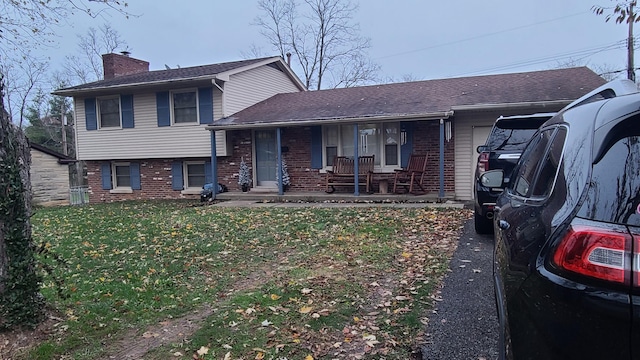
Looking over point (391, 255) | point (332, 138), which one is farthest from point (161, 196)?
point (391, 255)

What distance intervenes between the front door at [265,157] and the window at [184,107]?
7.50 ft

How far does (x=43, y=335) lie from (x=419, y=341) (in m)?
3.05

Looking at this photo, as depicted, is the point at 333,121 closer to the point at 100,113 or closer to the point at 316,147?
the point at 316,147

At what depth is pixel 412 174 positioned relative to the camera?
11.7 m

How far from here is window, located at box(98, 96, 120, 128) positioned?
15.8 meters

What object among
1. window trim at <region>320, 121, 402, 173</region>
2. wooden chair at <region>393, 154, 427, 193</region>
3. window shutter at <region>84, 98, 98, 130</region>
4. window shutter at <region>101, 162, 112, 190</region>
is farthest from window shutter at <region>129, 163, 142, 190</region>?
wooden chair at <region>393, 154, 427, 193</region>

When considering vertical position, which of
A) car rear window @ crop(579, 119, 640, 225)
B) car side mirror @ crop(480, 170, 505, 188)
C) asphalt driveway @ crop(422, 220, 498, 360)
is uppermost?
car rear window @ crop(579, 119, 640, 225)

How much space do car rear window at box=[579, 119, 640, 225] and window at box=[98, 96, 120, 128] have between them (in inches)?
656

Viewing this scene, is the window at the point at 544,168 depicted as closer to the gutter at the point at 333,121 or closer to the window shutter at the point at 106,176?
the gutter at the point at 333,121

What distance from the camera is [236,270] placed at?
17.9ft

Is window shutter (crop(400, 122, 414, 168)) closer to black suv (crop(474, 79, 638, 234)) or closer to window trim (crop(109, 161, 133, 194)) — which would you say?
black suv (crop(474, 79, 638, 234))

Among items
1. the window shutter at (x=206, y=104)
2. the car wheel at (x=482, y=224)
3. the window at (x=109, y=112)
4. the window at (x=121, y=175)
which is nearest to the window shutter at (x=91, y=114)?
the window at (x=109, y=112)

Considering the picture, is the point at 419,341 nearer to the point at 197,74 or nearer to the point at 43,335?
the point at 43,335

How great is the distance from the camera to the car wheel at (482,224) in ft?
21.7
